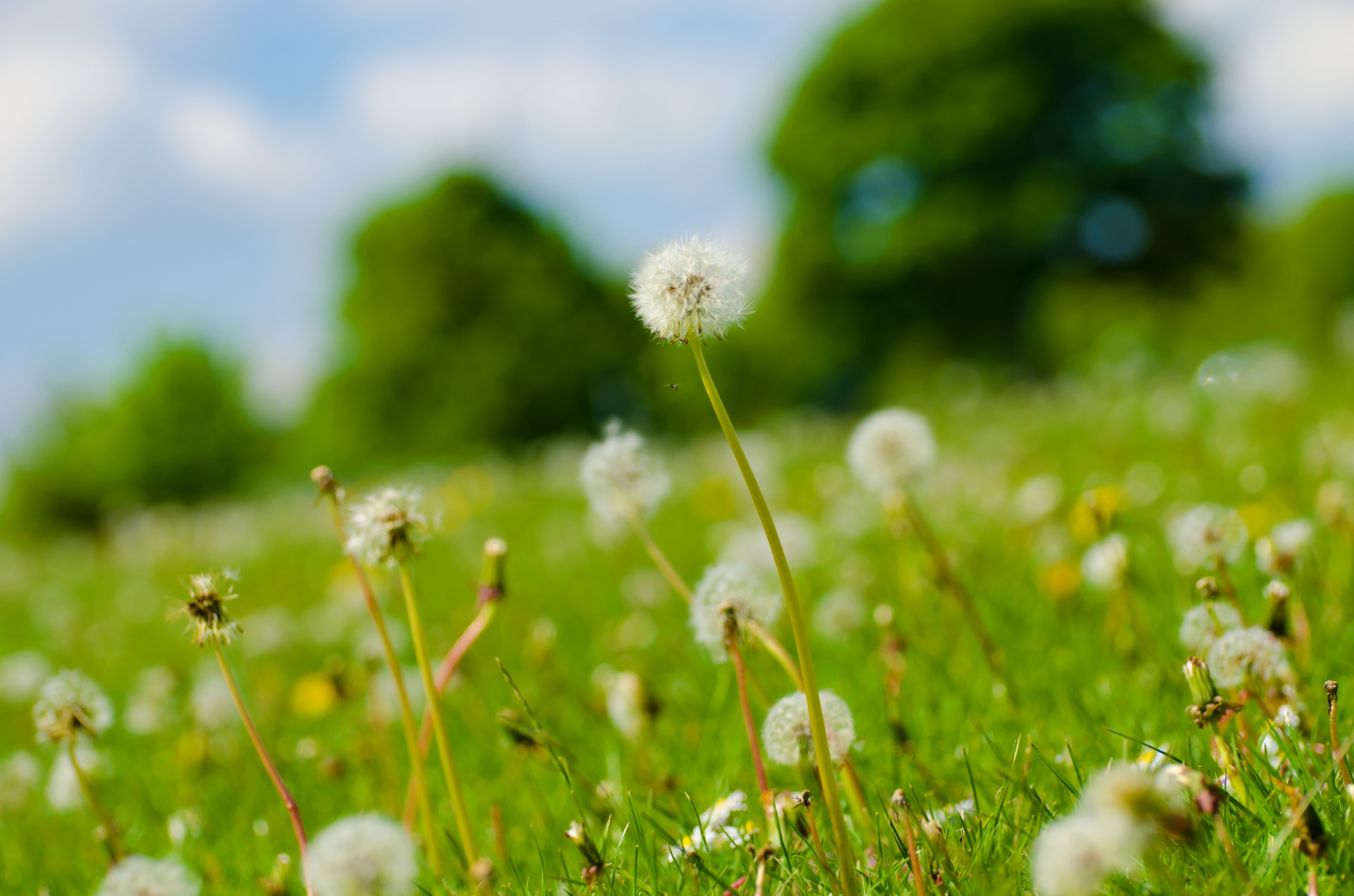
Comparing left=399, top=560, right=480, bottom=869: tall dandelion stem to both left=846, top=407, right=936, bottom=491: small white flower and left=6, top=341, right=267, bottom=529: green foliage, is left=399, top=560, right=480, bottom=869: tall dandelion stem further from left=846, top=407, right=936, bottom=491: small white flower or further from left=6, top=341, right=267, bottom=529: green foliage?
left=6, top=341, right=267, bottom=529: green foliage

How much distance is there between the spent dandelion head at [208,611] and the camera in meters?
1.25

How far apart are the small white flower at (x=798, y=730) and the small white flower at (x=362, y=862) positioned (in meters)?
0.54

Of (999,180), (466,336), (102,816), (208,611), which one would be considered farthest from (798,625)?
(466,336)

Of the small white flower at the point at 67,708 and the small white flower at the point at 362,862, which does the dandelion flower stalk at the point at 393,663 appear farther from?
the small white flower at the point at 67,708

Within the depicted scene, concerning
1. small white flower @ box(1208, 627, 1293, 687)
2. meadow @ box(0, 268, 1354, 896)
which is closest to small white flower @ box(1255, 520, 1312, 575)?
meadow @ box(0, 268, 1354, 896)

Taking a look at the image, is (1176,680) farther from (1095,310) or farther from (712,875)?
(1095,310)

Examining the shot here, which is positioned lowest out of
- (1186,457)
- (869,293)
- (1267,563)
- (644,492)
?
(1267,563)

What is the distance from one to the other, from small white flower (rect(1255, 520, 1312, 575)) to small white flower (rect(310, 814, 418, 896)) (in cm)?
161

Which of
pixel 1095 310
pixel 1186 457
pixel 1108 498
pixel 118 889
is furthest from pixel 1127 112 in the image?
pixel 118 889

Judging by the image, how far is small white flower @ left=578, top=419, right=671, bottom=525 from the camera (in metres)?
1.68

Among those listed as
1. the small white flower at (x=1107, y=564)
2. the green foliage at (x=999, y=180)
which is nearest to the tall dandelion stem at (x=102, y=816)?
the small white flower at (x=1107, y=564)

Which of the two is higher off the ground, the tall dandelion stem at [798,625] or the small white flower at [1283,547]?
the small white flower at [1283,547]

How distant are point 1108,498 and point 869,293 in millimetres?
25438

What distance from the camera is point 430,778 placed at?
91.8 inches
